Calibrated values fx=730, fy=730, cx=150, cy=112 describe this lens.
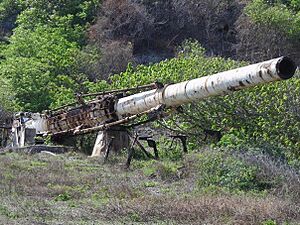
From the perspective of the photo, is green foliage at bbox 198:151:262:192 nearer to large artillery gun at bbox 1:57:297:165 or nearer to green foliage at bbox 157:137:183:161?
large artillery gun at bbox 1:57:297:165

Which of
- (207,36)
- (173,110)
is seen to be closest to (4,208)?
(173,110)

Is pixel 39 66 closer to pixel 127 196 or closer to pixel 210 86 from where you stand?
pixel 210 86

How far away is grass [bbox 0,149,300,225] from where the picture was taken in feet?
32.8

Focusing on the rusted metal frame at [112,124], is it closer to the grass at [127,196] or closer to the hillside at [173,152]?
the hillside at [173,152]

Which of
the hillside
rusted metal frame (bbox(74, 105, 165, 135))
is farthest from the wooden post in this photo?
the hillside

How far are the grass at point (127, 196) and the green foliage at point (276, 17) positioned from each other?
23.2 metres

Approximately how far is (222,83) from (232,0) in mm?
31617

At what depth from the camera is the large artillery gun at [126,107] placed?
12.0m

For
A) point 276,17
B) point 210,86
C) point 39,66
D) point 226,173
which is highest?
point 276,17

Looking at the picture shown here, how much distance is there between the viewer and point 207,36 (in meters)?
42.9

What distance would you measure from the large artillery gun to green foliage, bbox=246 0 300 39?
19049 millimetres

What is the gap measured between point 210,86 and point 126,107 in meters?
4.24

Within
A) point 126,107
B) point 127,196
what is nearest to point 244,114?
point 126,107

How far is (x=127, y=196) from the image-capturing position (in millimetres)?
11922
